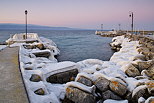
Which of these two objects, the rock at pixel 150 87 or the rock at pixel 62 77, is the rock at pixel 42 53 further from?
the rock at pixel 150 87

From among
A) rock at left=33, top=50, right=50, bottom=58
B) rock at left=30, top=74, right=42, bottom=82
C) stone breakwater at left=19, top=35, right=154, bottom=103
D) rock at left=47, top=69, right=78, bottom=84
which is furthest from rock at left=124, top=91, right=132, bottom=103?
rock at left=33, top=50, right=50, bottom=58

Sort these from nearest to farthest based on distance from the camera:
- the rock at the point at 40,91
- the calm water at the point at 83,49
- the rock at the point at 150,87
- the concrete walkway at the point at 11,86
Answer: the concrete walkway at the point at 11,86
the rock at the point at 40,91
the rock at the point at 150,87
the calm water at the point at 83,49

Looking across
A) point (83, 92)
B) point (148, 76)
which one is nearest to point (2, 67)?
point (83, 92)

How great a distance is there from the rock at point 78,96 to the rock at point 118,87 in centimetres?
86

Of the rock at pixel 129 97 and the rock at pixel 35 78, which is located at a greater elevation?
the rock at pixel 35 78

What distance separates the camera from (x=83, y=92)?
14.8 feet

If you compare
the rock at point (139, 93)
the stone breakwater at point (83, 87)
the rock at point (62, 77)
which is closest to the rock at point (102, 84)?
the stone breakwater at point (83, 87)

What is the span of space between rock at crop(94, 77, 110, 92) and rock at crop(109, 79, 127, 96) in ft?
0.50

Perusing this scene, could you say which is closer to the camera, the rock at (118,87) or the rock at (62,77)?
the rock at (118,87)

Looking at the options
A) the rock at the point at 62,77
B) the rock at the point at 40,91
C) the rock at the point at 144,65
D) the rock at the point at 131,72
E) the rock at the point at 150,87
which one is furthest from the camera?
the rock at the point at 144,65

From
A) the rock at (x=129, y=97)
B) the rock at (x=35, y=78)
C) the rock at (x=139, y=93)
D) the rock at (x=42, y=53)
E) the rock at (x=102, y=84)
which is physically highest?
the rock at (x=42, y=53)

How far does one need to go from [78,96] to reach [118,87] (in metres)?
1.44

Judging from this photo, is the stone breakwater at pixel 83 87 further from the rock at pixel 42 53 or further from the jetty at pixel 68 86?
the rock at pixel 42 53

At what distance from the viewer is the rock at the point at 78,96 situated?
14.5 feet
